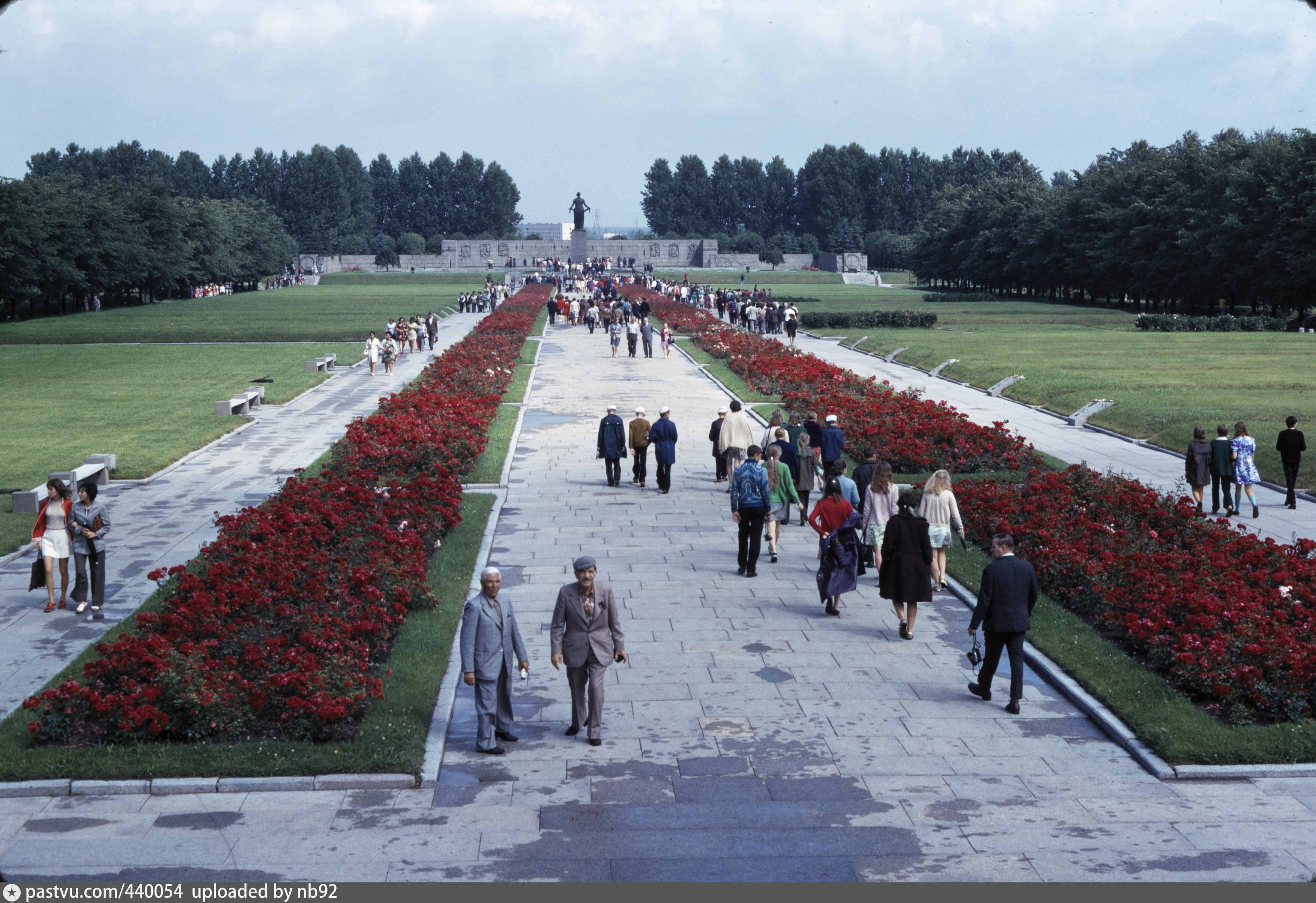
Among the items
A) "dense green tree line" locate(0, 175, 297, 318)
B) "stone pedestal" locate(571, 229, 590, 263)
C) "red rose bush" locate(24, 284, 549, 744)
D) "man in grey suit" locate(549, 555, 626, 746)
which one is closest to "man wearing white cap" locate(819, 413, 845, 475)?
"red rose bush" locate(24, 284, 549, 744)

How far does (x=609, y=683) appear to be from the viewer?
11.7 m

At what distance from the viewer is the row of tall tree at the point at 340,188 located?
16075cm

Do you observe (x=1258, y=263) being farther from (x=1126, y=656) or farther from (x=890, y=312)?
(x=1126, y=656)

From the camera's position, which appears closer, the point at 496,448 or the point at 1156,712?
the point at 1156,712

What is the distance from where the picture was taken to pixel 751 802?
9016 millimetres

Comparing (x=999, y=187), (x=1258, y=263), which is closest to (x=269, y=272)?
(x=999, y=187)

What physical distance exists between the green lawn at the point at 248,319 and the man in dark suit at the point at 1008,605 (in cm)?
4911

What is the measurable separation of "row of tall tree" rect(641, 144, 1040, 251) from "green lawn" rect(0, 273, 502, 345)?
8184 cm

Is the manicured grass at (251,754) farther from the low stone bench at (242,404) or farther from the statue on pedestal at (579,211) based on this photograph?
the statue on pedestal at (579,211)

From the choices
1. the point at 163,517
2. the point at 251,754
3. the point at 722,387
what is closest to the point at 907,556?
the point at 251,754

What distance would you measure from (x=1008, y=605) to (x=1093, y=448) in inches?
642

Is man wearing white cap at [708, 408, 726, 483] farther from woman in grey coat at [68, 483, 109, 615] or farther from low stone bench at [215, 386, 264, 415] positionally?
low stone bench at [215, 386, 264, 415]

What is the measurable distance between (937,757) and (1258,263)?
2257 inches

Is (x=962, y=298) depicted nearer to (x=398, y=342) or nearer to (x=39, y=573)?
(x=398, y=342)
